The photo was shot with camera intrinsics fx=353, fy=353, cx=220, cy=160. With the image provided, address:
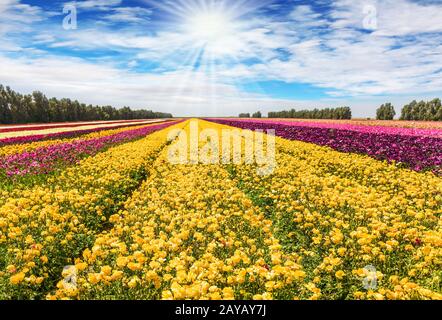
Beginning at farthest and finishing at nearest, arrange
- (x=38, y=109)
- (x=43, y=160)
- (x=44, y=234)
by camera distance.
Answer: (x=38, y=109), (x=43, y=160), (x=44, y=234)

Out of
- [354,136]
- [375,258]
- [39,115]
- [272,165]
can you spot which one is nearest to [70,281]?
[375,258]

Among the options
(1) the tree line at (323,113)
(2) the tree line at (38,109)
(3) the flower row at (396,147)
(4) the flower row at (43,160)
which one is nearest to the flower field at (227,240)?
(4) the flower row at (43,160)

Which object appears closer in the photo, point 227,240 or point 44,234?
point 227,240

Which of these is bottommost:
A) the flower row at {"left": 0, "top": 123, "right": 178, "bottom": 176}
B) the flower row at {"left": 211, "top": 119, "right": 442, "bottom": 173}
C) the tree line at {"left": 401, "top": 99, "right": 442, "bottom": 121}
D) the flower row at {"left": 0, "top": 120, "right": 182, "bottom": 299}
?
Answer: the flower row at {"left": 0, "top": 120, "right": 182, "bottom": 299}

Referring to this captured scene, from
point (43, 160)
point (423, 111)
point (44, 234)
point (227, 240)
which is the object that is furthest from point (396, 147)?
point (423, 111)

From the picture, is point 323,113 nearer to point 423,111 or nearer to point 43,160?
point 423,111

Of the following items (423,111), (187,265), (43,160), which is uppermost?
(423,111)

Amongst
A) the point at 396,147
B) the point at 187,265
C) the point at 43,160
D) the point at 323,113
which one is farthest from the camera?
the point at 323,113

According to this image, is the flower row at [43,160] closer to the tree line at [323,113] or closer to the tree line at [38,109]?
the tree line at [38,109]

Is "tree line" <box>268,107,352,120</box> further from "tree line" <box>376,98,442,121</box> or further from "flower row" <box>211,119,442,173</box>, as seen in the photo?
"flower row" <box>211,119,442,173</box>

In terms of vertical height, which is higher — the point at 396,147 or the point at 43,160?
the point at 396,147

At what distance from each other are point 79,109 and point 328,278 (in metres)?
87.6

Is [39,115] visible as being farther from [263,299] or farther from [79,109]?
[263,299]

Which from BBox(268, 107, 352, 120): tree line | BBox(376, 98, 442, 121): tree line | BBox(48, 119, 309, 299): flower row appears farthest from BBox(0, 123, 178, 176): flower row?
BBox(268, 107, 352, 120): tree line
